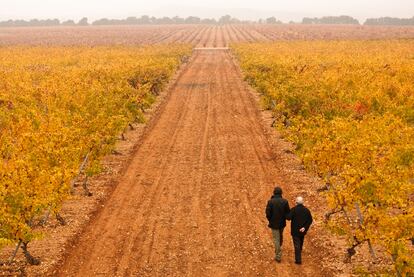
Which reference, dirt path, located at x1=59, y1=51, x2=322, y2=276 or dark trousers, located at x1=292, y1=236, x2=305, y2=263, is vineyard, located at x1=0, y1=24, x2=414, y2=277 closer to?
dirt path, located at x1=59, y1=51, x2=322, y2=276

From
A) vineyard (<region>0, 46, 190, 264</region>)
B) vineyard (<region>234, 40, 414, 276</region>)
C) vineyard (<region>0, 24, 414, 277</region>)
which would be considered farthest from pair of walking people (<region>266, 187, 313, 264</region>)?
vineyard (<region>0, 46, 190, 264</region>)

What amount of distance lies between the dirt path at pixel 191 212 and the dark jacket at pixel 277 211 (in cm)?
157

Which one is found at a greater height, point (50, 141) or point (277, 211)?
point (50, 141)

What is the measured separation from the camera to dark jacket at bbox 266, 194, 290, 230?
46.2 feet

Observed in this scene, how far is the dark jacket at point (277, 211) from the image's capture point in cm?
1407

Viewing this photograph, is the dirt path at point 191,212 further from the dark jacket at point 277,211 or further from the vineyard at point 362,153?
the vineyard at point 362,153

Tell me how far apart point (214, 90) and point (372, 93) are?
2214cm

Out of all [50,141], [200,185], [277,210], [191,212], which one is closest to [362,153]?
[277,210]

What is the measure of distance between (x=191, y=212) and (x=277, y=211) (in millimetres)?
5558

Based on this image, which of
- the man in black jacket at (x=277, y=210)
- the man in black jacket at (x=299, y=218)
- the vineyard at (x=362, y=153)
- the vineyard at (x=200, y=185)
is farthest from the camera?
the vineyard at (x=200, y=185)

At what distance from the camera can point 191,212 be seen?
61.6 feet

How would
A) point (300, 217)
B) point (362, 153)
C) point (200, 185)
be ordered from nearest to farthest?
point (300, 217) → point (362, 153) → point (200, 185)

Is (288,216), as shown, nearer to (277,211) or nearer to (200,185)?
(277,211)

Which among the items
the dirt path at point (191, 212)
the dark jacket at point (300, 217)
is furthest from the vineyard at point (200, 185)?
the dark jacket at point (300, 217)
